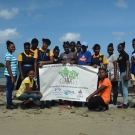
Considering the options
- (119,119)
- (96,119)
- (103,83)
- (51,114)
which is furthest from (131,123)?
(51,114)

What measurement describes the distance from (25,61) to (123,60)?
2.97 meters

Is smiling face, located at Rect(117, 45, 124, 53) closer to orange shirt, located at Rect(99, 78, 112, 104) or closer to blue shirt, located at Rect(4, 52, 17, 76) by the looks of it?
orange shirt, located at Rect(99, 78, 112, 104)

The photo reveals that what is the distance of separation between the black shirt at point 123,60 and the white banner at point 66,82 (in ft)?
2.74

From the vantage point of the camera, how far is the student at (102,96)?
733cm

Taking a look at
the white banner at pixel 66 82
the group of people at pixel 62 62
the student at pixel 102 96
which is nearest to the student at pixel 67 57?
the group of people at pixel 62 62

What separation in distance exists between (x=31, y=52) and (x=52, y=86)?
4.09ft

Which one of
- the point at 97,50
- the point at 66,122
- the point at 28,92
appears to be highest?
the point at 97,50

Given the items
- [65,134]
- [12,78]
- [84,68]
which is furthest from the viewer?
[84,68]

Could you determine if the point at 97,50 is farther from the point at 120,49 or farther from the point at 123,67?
the point at 123,67

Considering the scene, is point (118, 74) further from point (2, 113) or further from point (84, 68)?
point (2, 113)

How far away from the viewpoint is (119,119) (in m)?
6.42

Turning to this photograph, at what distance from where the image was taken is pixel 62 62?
8047 millimetres

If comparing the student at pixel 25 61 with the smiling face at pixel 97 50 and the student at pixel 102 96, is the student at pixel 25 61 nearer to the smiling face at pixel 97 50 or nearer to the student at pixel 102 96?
the smiling face at pixel 97 50

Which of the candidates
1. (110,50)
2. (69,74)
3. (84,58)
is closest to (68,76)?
(69,74)
